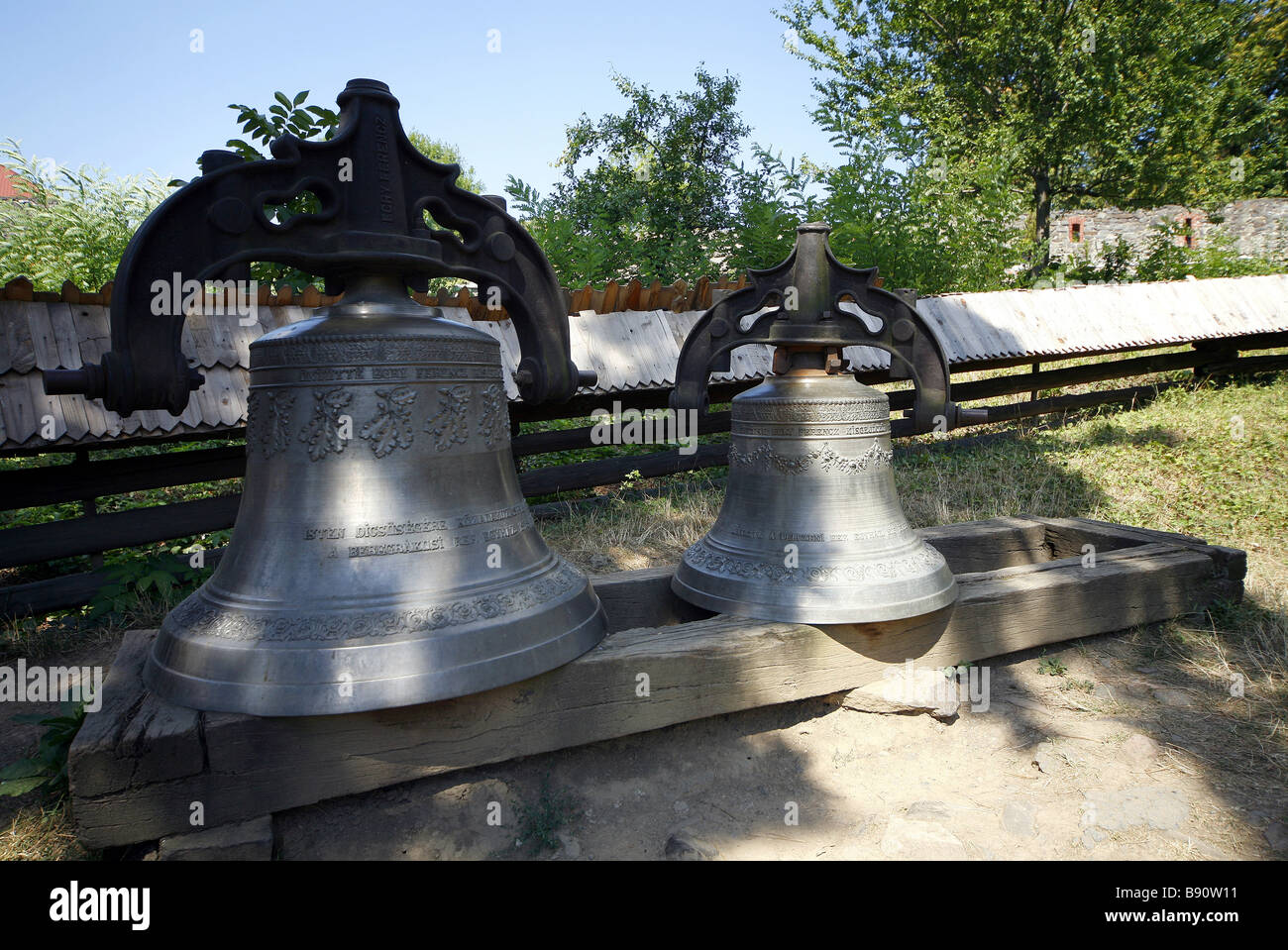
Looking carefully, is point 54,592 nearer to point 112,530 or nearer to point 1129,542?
point 112,530

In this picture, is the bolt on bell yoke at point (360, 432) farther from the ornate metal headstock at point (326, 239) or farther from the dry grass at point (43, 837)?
the dry grass at point (43, 837)

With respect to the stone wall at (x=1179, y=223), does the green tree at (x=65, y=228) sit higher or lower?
lower

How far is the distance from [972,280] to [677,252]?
11.3 ft

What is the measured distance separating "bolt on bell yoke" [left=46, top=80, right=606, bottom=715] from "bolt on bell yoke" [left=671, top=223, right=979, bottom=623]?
69cm

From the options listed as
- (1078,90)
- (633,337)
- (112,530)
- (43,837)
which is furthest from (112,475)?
(1078,90)

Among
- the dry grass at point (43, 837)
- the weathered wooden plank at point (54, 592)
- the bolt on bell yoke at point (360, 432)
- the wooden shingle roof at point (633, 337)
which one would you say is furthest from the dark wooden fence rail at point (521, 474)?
the dry grass at point (43, 837)

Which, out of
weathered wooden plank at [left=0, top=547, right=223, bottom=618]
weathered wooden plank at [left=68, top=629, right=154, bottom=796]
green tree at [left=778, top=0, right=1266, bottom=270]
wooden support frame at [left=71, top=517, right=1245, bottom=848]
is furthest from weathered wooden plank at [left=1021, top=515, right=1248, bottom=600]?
green tree at [left=778, top=0, right=1266, bottom=270]

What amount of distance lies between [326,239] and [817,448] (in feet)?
5.43

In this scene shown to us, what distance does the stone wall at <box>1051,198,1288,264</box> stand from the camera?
17.2 meters

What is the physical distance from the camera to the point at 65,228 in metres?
7.43

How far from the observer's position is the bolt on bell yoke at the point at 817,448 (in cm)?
256

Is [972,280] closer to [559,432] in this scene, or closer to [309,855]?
[559,432]

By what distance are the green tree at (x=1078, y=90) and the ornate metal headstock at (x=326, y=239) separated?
1584 centimetres

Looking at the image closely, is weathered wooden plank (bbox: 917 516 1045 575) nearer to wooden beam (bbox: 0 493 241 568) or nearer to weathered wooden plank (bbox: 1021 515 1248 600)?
weathered wooden plank (bbox: 1021 515 1248 600)
